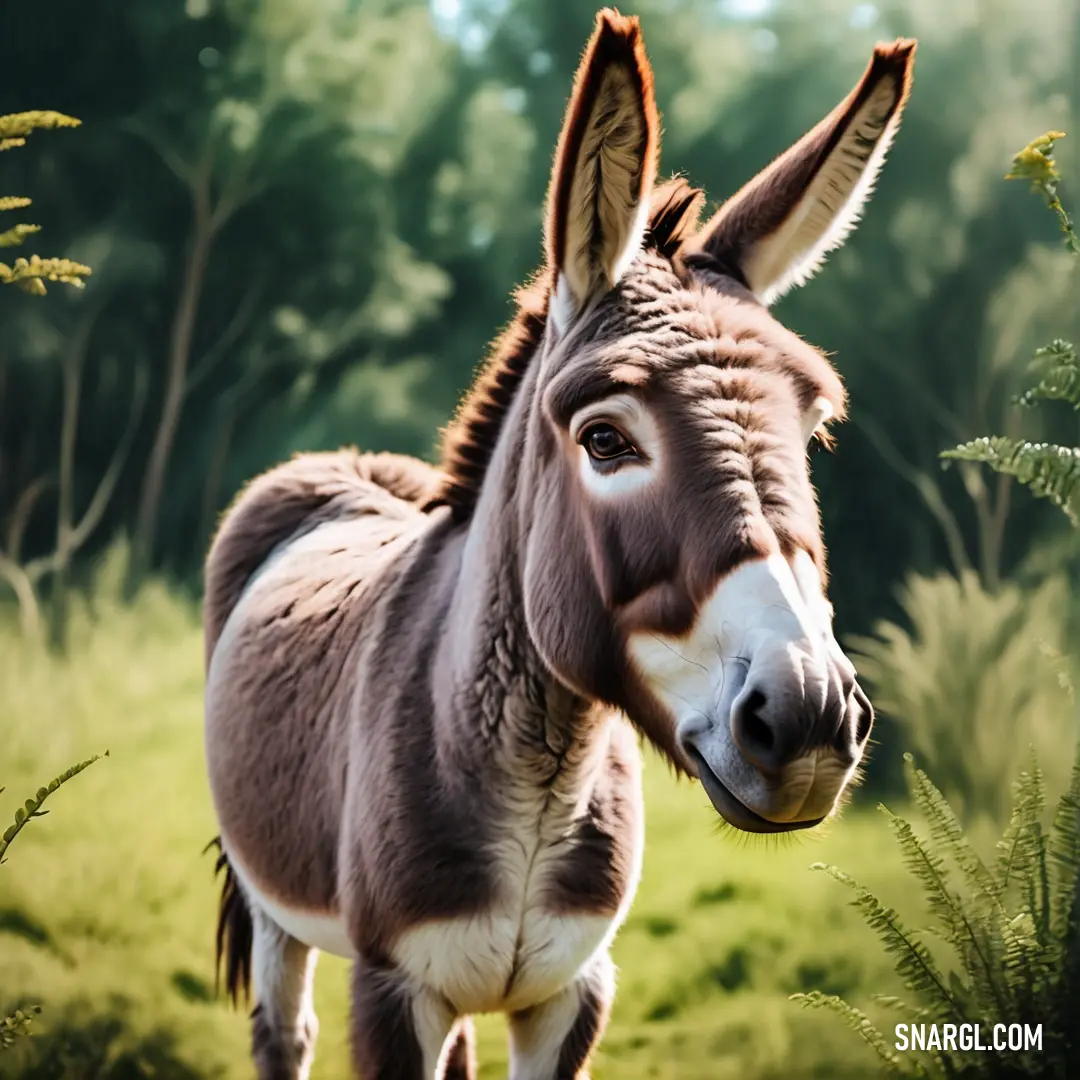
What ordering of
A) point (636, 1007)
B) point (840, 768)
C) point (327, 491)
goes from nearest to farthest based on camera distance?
1. point (840, 768)
2. point (327, 491)
3. point (636, 1007)

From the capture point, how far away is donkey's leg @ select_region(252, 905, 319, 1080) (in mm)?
2746

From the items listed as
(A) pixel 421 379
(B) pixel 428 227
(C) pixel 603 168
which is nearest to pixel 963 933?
(C) pixel 603 168

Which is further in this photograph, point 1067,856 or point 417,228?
point 417,228

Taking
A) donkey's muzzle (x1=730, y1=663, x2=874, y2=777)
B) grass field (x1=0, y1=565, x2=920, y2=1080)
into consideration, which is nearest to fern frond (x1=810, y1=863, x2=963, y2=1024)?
grass field (x1=0, y1=565, x2=920, y2=1080)

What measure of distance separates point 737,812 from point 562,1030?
35.3 inches

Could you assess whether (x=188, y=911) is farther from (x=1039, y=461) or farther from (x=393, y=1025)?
(x=1039, y=461)

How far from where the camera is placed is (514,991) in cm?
200

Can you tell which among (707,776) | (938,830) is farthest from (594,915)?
(938,830)

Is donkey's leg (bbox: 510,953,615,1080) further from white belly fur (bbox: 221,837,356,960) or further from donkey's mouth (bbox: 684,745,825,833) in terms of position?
donkey's mouth (bbox: 684,745,825,833)

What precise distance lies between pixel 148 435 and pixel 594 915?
256 centimetres

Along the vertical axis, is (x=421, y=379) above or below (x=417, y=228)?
below

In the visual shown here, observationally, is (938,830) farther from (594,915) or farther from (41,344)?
(41,344)

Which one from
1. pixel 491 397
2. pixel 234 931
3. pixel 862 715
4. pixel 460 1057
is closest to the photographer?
pixel 862 715

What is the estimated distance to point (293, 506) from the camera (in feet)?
10.1
